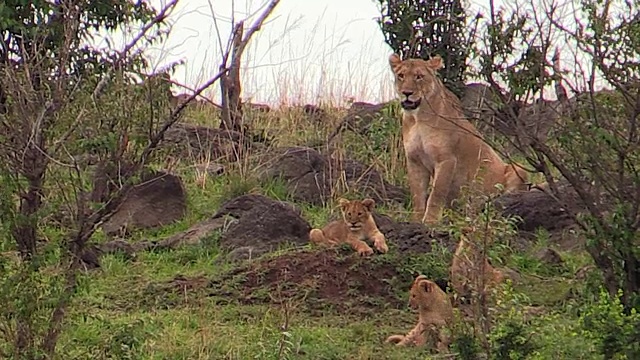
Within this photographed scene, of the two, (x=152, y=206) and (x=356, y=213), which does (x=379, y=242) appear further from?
(x=152, y=206)

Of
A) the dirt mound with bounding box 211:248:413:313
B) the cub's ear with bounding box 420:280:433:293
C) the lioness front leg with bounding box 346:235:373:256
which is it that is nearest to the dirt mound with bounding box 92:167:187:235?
the lioness front leg with bounding box 346:235:373:256

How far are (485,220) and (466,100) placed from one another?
9277 mm

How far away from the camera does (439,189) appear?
39.9ft

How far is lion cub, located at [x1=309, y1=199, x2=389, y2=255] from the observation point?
9.73 meters

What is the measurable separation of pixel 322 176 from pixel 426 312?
16.6 ft

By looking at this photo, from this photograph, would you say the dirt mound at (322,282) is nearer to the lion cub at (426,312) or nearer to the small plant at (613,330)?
the lion cub at (426,312)

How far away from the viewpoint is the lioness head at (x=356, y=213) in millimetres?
9914

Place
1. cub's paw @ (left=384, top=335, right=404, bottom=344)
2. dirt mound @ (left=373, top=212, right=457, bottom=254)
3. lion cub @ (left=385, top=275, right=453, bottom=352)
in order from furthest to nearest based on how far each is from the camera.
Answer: dirt mound @ (left=373, top=212, right=457, bottom=254) < cub's paw @ (left=384, top=335, right=404, bottom=344) < lion cub @ (left=385, top=275, right=453, bottom=352)

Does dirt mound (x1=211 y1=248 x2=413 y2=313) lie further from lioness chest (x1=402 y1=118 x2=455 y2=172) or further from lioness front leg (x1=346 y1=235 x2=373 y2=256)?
lioness chest (x1=402 y1=118 x2=455 y2=172)

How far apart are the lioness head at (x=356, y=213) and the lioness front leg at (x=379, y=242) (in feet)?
0.49

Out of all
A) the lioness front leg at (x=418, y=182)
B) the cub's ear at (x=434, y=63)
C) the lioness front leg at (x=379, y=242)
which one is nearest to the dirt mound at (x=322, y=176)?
the lioness front leg at (x=418, y=182)

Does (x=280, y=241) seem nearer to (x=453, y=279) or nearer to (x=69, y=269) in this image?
(x=453, y=279)

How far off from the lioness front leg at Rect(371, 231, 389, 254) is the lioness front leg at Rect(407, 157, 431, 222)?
2.55 metres

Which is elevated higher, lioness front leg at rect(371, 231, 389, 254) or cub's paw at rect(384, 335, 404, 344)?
lioness front leg at rect(371, 231, 389, 254)
